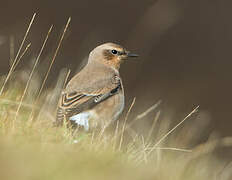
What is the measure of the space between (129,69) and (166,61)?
4382 millimetres

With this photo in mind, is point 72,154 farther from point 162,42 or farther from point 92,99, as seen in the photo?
point 162,42

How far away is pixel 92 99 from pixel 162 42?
775 inches

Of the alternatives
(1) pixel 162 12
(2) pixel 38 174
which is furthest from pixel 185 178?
(1) pixel 162 12

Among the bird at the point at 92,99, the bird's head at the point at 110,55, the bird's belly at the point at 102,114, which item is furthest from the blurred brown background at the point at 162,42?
the bird's belly at the point at 102,114

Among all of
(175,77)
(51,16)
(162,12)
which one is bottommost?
(175,77)

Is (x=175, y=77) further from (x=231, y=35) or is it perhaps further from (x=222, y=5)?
(x=222, y=5)

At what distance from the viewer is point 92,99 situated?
948cm

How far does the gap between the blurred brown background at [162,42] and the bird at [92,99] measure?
7.18 meters

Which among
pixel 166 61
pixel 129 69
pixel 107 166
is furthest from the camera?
pixel 166 61

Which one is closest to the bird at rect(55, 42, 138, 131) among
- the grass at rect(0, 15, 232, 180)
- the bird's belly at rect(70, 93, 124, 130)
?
the bird's belly at rect(70, 93, 124, 130)

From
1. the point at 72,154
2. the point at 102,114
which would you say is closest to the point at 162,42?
the point at 102,114

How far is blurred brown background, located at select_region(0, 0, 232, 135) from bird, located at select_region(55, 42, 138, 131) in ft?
23.6

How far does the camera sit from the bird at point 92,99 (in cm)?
916

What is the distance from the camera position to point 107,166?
557 cm
